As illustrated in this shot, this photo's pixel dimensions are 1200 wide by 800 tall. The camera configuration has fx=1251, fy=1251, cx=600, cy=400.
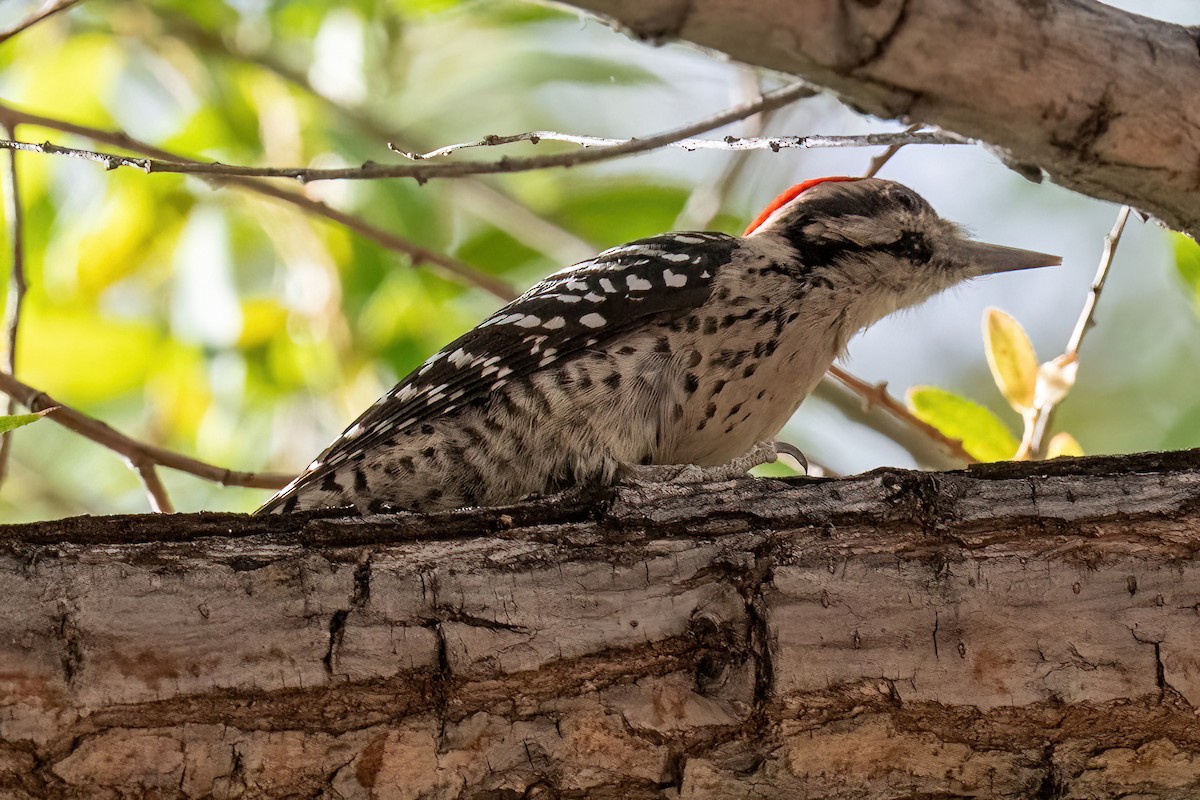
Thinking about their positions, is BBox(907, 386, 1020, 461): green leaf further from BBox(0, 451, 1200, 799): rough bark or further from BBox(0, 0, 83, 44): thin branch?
BBox(0, 0, 83, 44): thin branch

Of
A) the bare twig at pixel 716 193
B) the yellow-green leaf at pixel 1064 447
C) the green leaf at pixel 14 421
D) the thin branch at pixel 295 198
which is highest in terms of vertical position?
the bare twig at pixel 716 193

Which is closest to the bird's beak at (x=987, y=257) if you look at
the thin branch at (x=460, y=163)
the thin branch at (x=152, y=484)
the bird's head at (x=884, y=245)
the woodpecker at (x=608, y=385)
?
the bird's head at (x=884, y=245)

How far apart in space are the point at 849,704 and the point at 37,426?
6.10 m

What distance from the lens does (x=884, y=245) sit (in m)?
4.09

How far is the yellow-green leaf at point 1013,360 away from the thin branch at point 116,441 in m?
2.40

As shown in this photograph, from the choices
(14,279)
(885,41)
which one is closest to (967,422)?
(885,41)

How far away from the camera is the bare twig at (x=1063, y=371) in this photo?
3.70 meters

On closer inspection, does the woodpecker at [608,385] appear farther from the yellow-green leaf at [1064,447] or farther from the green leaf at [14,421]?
the green leaf at [14,421]

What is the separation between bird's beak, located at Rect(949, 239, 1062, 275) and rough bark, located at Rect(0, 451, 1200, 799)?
5.31 feet

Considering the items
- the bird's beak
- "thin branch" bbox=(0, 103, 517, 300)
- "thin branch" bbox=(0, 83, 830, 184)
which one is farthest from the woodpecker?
"thin branch" bbox=(0, 83, 830, 184)

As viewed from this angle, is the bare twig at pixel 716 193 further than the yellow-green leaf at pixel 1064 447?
Yes

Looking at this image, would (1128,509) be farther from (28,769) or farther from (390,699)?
(28,769)

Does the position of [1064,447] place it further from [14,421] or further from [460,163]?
[14,421]

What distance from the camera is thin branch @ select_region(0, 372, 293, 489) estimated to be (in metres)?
3.67
